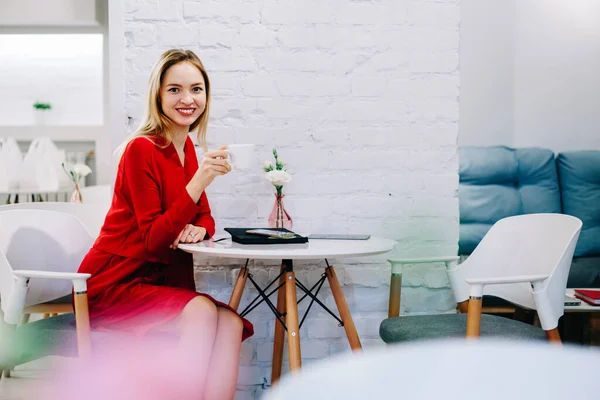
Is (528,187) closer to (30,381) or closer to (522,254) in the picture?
(522,254)

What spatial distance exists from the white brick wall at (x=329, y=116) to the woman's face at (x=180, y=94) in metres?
0.29

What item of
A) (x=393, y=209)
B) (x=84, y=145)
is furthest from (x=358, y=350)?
(x=84, y=145)

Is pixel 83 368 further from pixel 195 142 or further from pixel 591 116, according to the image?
pixel 591 116

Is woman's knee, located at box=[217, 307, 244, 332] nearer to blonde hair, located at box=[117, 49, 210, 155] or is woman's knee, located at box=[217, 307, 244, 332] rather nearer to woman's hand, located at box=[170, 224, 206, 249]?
woman's hand, located at box=[170, 224, 206, 249]

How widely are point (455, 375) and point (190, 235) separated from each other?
1.44 m

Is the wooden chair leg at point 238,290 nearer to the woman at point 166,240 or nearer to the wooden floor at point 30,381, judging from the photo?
Answer: the woman at point 166,240

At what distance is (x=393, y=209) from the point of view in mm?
2393

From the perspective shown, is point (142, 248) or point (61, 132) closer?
point (142, 248)

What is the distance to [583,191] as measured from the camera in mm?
3182

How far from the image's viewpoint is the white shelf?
507cm

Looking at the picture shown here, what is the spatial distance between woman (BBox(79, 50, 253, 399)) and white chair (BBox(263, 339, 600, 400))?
1.21 metres

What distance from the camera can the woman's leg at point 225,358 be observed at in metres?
1.73

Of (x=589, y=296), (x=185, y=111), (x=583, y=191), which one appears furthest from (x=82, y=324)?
(x=583, y=191)

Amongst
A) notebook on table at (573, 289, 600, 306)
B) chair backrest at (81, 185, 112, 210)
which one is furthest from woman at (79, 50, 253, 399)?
chair backrest at (81, 185, 112, 210)
